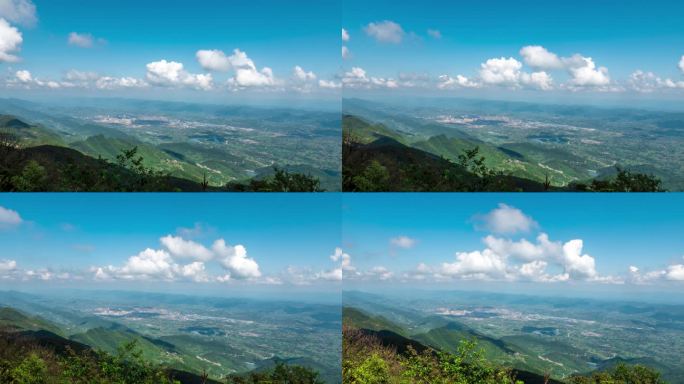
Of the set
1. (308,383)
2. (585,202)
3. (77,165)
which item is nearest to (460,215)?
(585,202)

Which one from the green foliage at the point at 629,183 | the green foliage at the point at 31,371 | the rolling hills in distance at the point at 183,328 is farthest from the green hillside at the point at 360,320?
the green foliage at the point at 31,371

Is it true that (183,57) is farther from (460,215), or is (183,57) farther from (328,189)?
(460,215)

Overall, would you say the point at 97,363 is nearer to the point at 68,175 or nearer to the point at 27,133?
the point at 68,175

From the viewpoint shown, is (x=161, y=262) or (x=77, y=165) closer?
(x=77, y=165)

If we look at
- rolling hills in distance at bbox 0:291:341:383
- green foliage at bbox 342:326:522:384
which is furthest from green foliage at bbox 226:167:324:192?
green foliage at bbox 342:326:522:384

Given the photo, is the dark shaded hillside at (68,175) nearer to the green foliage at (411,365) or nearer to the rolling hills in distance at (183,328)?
the rolling hills in distance at (183,328)

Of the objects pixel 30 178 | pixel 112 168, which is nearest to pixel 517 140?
pixel 112 168
